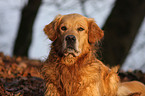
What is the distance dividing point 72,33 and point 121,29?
4.92 meters

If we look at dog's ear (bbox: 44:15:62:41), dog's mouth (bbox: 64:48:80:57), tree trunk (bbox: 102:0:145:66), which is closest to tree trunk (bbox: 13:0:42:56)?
tree trunk (bbox: 102:0:145:66)

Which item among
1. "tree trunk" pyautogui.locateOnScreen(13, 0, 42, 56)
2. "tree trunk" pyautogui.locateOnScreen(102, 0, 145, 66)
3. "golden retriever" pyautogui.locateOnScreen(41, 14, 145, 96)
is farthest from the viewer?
"tree trunk" pyautogui.locateOnScreen(13, 0, 42, 56)

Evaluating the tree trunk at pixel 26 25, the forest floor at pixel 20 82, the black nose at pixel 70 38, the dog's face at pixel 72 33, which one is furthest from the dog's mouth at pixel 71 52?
the tree trunk at pixel 26 25

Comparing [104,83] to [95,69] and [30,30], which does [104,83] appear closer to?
[95,69]

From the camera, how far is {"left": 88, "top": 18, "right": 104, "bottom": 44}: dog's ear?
158 inches

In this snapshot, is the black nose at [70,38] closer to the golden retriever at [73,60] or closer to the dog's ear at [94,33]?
the golden retriever at [73,60]

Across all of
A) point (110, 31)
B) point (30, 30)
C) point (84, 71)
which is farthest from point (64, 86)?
point (30, 30)

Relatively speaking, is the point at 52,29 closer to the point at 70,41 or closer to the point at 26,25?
the point at 70,41

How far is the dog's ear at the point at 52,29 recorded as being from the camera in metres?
4.04

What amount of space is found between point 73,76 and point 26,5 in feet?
33.6

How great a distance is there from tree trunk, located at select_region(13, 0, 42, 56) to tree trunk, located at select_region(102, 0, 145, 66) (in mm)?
6080

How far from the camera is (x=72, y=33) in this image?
369 centimetres

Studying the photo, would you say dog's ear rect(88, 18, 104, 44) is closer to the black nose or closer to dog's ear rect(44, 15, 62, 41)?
the black nose

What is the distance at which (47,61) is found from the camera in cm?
408
